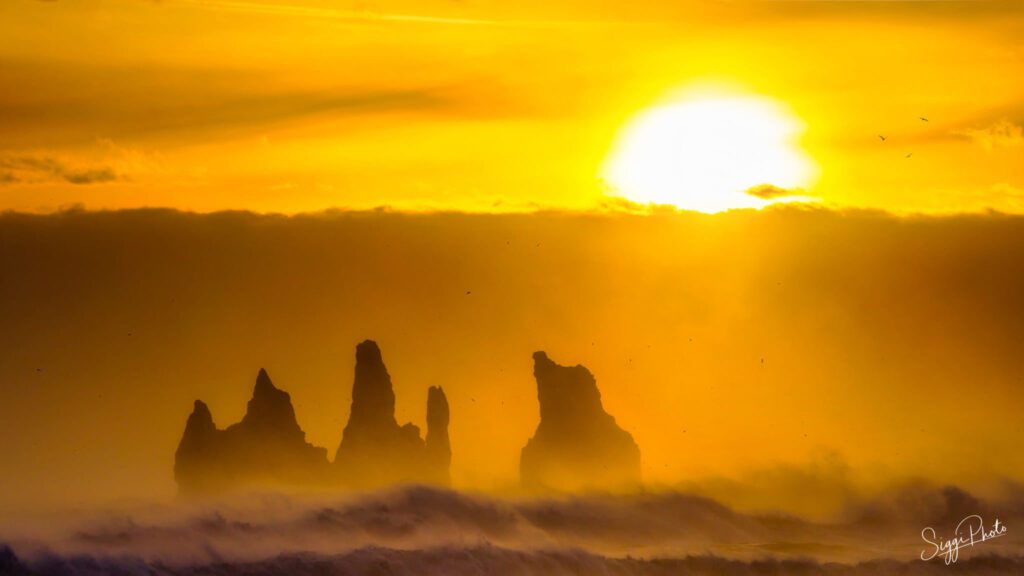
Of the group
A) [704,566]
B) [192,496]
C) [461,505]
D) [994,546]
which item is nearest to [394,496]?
[461,505]

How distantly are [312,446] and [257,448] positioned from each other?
360 cm

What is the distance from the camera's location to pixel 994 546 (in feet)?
321

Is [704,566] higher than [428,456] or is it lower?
lower

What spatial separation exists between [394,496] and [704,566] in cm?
1857

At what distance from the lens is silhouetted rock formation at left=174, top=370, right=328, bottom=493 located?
107 m

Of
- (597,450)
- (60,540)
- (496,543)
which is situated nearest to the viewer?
(60,540)

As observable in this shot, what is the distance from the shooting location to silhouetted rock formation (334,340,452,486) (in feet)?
355

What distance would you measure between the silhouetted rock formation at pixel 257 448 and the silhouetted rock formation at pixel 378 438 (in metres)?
2.10

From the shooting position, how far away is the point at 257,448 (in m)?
110

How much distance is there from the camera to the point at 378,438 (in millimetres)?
110125

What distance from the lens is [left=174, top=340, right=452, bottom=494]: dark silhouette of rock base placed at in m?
107

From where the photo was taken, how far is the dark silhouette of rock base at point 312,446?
10731 centimetres

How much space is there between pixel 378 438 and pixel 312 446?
4.15 metres

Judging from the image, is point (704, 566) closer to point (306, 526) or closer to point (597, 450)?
point (597, 450)
